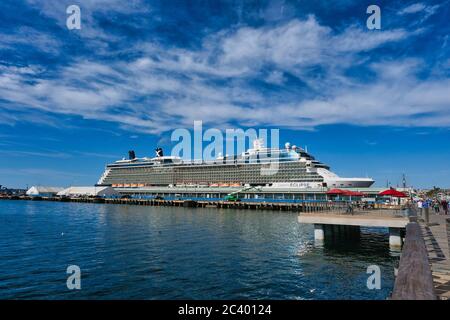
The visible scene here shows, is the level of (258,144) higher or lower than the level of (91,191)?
higher

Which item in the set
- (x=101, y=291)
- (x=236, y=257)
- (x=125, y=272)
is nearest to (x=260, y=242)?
(x=236, y=257)

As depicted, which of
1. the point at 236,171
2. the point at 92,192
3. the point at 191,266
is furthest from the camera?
the point at 92,192

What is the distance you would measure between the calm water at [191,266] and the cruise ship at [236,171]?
5251 cm

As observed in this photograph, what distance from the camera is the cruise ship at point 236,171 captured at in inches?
3100

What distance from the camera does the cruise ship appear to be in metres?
78.8

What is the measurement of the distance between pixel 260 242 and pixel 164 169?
9196 cm

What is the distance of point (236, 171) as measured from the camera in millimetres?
97062

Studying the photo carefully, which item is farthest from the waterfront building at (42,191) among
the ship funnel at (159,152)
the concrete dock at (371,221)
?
the concrete dock at (371,221)

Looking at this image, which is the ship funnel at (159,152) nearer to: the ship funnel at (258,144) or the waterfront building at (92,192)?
the waterfront building at (92,192)

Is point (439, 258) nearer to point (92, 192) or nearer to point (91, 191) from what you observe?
point (92, 192)

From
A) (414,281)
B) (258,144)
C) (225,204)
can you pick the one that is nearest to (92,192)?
(258,144)

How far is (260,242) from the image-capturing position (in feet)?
81.7

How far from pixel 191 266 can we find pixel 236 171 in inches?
3169
